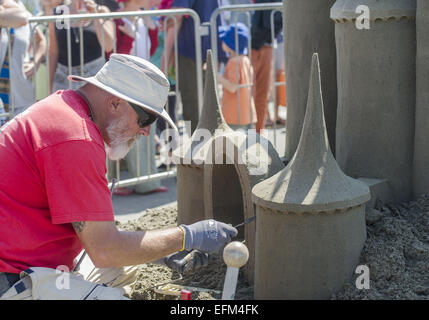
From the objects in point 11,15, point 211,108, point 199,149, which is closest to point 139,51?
point 11,15

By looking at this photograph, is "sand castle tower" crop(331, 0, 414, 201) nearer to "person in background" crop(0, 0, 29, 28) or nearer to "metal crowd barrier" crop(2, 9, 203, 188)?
"metal crowd barrier" crop(2, 9, 203, 188)

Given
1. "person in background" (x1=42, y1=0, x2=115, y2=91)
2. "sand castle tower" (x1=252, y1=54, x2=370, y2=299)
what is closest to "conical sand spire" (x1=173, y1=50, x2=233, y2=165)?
"sand castle tower" (x1=252, y1=54, x2=370, y2=299)

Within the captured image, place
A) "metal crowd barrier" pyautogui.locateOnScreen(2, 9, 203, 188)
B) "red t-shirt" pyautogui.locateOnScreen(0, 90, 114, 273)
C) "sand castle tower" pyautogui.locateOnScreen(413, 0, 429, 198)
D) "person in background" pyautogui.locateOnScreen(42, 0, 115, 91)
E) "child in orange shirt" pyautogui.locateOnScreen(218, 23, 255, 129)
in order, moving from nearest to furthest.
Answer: "red t-shirt" pyautogui.locateOnScreen(0, 90, 114, 273) → "sand castle tower" pyautogui.locateOnScreen(413, 0, 429, 198) → "metal crowd barrier" pyautogui.locateOnScreen(2, 9, 203, 188) → "person in background" pyautogui.locateOnScreen(42, 0, 115, 91) → "child in orange shirt" pyautogui.locateOnScreen(218, 23, 255, 129)

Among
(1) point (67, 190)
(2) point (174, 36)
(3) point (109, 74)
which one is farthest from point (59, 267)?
(2) point (174, 36)

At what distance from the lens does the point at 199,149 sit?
4.34 m

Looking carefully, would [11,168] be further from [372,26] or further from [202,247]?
[372,26]

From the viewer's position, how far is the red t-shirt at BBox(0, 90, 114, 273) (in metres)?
2.86

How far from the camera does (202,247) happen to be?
324 centimetres

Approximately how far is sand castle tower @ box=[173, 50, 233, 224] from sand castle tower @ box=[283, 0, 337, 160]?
0.52 m

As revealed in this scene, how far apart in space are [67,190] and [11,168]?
288 millimetres

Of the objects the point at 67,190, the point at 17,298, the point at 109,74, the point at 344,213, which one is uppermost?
the point at 109,74

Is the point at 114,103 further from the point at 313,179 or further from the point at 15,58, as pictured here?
the point at 15,58

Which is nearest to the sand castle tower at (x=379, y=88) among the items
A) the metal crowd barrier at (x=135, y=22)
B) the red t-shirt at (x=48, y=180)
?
the red t-shirt at (x=48, y=180)

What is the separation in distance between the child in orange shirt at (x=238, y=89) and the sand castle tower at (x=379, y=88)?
310cm
